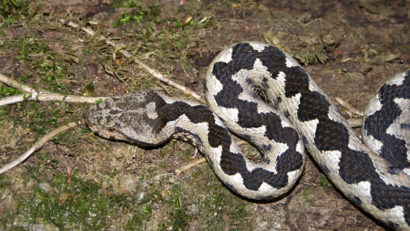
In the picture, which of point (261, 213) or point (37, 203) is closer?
point (37, 203)

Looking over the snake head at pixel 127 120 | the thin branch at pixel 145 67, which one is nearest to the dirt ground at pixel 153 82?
the thin branch at pixel 145 67

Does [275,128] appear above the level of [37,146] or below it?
above

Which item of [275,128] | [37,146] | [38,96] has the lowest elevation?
[37,146]

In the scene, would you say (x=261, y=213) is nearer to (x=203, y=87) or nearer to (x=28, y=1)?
(x=203, y=87)

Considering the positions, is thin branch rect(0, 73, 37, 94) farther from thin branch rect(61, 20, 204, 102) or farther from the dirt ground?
thin branch rect(61, 20, 204, 102)

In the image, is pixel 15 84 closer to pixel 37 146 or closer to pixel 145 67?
pixel 37 146

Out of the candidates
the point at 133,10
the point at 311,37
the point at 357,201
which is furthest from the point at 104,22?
the point at 357,201

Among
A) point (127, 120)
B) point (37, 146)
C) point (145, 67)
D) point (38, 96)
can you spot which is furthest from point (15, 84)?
point (145, 67)

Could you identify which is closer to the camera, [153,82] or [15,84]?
[15,84]
